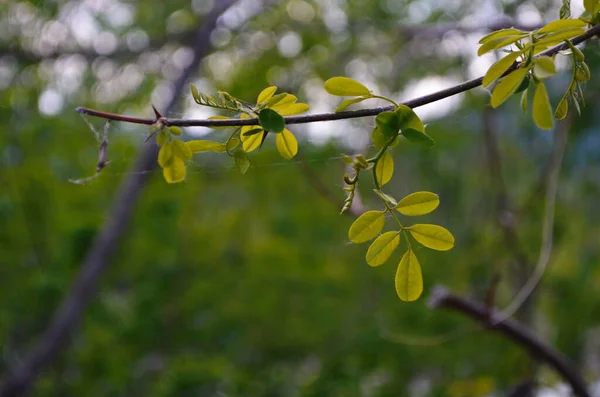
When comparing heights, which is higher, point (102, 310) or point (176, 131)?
point (176, 131)

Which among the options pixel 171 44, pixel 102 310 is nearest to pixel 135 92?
pixel 171 44

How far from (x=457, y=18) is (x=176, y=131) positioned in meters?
1.77

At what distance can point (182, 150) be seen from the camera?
0.43 meters

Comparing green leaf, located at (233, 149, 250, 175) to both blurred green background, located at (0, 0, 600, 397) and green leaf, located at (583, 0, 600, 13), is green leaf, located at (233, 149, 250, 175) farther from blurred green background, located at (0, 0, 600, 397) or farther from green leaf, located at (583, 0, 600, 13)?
blurred green background, located at (0, 0, 600, 397)

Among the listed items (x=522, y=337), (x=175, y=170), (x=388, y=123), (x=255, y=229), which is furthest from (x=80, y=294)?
(x=388, y=123)

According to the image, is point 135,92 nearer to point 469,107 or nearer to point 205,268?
point 205,268

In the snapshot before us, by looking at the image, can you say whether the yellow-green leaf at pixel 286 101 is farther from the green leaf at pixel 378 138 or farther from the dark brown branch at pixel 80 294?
the dark brown branch at pixel 80 294

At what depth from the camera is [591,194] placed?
2395mm

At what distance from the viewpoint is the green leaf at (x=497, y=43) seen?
38 cm

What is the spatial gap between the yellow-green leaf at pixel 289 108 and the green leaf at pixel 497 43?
0.12 metres

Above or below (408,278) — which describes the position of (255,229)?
below

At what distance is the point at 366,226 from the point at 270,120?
0.10m

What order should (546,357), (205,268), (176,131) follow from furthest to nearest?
(205,268) < (546,357) < (176,131)

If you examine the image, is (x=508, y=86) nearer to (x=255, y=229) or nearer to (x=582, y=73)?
(x=582, y=73)
